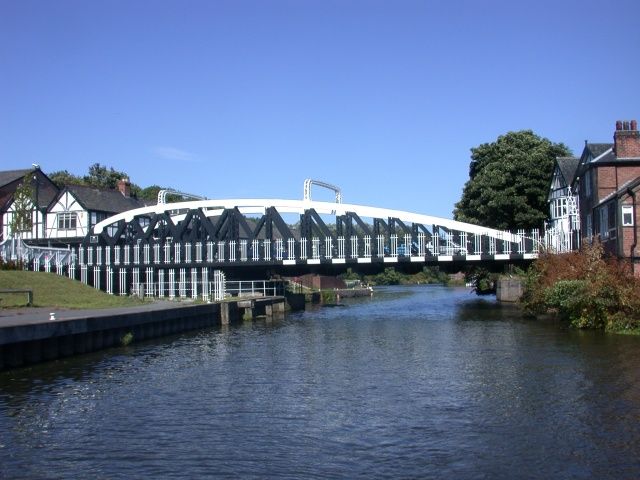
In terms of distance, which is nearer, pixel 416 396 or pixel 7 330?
pixel 416 396

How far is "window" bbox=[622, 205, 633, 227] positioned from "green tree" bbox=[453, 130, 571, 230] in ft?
76.0

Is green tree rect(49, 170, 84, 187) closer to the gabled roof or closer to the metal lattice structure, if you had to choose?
the metal lattice structure

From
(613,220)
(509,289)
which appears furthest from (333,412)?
(509,289)

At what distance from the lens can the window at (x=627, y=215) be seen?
131ft

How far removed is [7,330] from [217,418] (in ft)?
34.5

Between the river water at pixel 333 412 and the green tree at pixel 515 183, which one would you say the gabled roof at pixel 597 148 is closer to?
the green tree at pixel 515 183

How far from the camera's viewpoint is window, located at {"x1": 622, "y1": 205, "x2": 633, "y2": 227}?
39969 millimetres

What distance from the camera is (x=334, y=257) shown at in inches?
2190

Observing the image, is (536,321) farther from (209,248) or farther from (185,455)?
(185,455)

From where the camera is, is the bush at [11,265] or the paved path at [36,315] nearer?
the paved path at [36,315]

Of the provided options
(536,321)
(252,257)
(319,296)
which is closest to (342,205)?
(252,257)

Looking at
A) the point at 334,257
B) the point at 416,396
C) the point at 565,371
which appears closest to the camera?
the point at 416,396

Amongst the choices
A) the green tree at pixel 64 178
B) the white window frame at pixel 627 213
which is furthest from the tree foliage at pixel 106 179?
the white window frame at pixel 627 213

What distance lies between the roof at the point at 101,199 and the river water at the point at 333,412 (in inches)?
1879
